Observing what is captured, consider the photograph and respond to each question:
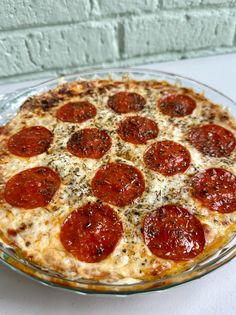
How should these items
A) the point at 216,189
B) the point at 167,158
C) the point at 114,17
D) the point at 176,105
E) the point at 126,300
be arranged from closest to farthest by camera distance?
1. the point at 126,300
2. the point at 216,189
3. the point at 167,158
4. the point at 176,105
5. the point at 114,17

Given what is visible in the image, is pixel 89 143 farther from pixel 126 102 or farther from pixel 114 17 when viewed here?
pixel 114 17

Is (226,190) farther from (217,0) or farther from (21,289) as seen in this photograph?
(217,0)

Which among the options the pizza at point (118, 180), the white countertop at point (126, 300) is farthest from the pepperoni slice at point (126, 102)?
the white countertop at point (126, 300)

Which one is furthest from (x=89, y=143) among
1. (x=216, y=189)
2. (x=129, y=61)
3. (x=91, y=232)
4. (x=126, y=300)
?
(x=129, y=61)

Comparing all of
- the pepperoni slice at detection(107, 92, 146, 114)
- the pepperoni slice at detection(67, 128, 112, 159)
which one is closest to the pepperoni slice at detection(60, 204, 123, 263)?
the pepperoni slice at detection(67, 128, 112, 159)

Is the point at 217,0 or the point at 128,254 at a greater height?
the point at 217,0

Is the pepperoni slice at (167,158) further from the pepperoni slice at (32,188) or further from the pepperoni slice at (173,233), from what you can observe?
the pepperoni slice at (32,188)

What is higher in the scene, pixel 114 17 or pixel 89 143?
pixel 114 17

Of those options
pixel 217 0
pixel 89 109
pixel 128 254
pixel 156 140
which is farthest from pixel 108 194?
pixel 217 0
